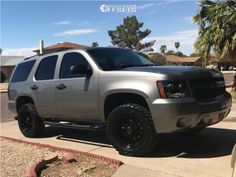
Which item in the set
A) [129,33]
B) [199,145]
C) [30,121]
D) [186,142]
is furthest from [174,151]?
[129,33]

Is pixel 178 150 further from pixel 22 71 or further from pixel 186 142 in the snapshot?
pixel 22 71

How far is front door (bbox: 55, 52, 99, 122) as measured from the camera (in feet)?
22.9

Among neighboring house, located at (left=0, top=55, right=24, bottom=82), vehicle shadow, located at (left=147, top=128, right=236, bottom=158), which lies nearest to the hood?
vehicle shadow, located at (left=147, top=128, right=236, bottom=158)

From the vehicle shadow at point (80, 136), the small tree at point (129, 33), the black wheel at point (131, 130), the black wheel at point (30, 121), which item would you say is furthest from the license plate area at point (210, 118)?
the small tree at point (129, 33)

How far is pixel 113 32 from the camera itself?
8456 centimetres

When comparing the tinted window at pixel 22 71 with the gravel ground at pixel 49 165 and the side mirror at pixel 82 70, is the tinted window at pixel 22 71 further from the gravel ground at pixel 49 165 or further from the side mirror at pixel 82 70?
the side mirror at pixel 82 70

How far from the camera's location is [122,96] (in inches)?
261

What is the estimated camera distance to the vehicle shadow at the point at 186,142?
21.2 feet

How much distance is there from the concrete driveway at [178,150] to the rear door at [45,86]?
708 mm

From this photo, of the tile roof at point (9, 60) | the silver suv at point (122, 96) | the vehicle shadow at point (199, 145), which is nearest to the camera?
the silver suv at point (122, 96)

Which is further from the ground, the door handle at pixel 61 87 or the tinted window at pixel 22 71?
the tinted window at pixel 22 71

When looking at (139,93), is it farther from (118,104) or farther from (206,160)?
(206,160)

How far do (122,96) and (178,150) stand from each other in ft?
4.39

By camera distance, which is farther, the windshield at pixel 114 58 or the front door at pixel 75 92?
the windshield at pixel 114 58
